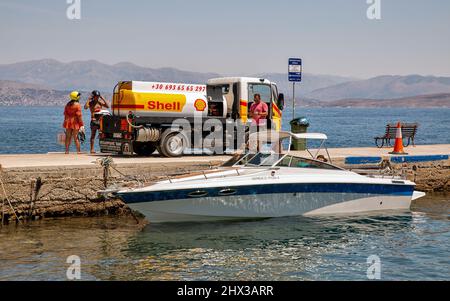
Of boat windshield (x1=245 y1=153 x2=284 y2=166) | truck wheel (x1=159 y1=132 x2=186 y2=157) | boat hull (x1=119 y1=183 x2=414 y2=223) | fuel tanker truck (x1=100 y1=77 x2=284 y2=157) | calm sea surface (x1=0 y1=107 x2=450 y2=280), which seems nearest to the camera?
calm sea surface (x1=0 y1=107 x2=450 y2=280)

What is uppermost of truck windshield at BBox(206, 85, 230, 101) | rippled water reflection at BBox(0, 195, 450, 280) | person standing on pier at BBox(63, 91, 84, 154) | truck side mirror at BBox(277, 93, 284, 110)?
truck windshield at BBox(206, 85, 230, 101)

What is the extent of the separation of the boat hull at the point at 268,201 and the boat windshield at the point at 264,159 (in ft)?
2.07

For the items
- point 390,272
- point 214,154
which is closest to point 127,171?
point 214,154

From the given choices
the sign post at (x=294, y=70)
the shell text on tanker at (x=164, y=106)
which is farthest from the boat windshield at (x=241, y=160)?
the sign post at (x=294, y=70)

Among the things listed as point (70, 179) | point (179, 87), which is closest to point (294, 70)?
point (179, 87)

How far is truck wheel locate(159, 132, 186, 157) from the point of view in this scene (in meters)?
19.2

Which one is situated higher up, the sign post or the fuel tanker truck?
the sign post

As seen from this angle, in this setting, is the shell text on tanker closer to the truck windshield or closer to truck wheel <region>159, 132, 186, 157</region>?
truck wheel <region>159, 132, 186, 157</region>

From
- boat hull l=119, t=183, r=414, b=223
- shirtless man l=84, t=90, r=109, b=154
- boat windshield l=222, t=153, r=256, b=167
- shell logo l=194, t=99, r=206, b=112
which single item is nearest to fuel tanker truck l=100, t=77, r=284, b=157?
shell logo l=194, t=99, r=206, b=112

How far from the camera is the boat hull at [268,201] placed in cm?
1438

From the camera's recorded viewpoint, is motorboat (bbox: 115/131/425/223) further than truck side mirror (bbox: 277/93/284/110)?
No

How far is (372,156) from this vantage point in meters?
20.2

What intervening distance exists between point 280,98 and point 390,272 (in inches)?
404

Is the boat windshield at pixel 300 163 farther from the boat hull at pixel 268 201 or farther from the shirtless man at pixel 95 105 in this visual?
the shirtless man at pixel 95 105
